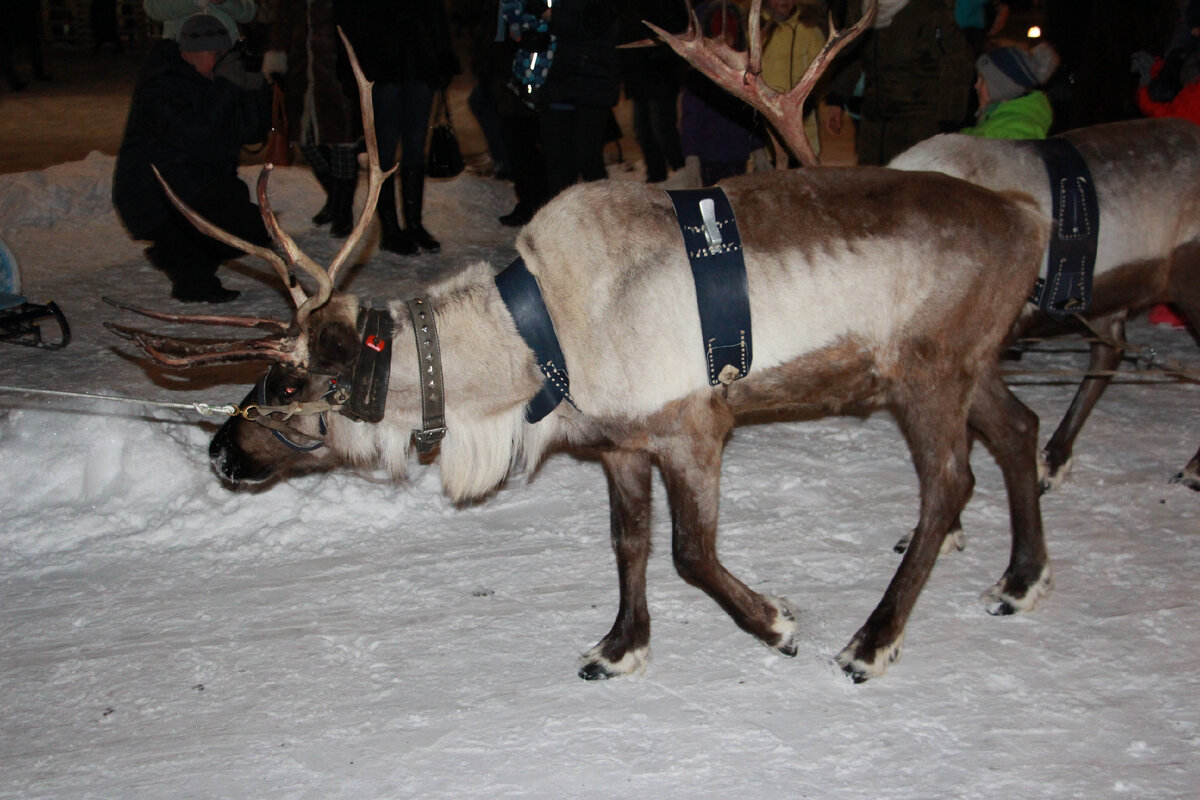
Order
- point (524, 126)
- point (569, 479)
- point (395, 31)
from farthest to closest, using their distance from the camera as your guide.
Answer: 1. point (524, 126)
2. point (395, 31)
3. point (569, 479)

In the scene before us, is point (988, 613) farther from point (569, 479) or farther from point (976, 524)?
point (569, 479)

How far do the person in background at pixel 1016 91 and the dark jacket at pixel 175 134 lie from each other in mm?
4277

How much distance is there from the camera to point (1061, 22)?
344 inches

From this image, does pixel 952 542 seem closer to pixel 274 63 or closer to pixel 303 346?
pixel 303 346

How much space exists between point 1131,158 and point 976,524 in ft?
4.94

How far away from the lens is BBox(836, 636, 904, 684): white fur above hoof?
3135 mm

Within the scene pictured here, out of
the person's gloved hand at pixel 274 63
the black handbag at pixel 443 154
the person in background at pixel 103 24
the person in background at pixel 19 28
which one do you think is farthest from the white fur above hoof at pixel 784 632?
the person in background at pixel 103 24

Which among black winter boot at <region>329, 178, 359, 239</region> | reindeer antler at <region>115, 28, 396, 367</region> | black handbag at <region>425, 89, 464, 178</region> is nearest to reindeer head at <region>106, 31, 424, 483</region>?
reindeer antler at <region>115, 28, 396, 367</region>

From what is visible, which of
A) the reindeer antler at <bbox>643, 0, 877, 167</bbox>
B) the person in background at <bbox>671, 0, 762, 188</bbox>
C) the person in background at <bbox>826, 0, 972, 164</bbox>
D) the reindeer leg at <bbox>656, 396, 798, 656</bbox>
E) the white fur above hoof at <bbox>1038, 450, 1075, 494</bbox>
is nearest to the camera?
the reindeer leg at <bbox>656, 396, 798, 656</bbox>

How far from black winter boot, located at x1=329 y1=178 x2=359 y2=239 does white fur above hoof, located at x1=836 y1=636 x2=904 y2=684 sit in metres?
5.68

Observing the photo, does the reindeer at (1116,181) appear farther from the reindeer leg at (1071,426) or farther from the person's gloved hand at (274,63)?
the person's gloved hand at (274,63)

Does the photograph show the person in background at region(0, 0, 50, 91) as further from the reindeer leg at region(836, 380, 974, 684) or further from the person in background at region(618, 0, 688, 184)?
the reindeer leg at region(836, 380, 974, 684)

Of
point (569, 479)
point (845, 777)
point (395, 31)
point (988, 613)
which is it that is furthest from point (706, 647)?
point (395, 31)

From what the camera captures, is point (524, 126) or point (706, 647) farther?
point (524, 126)
